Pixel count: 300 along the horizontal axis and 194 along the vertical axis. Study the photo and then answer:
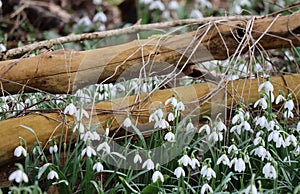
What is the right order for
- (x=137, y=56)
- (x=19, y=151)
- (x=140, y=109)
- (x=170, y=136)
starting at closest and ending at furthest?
(x=19, y=151) < (x=170, y=136) < (x=140, y=109) < (x=137, y=56)

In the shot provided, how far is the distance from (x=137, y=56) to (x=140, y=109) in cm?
42

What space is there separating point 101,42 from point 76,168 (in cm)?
272

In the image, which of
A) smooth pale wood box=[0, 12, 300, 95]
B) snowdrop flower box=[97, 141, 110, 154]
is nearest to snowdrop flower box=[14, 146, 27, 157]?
snowdrop flower box=[97, 141, 110, 154]

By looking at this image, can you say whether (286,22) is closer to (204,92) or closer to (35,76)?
(204,92)

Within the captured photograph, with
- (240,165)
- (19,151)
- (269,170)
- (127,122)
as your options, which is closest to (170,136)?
(127,122)

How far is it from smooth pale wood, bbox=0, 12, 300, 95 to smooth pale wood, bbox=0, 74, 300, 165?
0.64ft

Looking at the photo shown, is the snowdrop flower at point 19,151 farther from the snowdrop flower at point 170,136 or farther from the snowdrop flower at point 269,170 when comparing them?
the snowdrop flower at point 269,170

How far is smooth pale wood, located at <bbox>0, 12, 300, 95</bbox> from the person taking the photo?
286 centimetres

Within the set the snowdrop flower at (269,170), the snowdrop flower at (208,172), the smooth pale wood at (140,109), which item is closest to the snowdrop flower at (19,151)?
the smooth pale wood at (140,109)

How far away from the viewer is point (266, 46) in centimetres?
319

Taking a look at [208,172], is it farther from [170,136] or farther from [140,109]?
[140,109]

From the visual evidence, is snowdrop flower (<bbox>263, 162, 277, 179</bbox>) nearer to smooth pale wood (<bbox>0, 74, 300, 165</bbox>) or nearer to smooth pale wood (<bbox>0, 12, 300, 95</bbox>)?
smooth pale wood (<bbox>0, 74, 300, 165</bbox>)

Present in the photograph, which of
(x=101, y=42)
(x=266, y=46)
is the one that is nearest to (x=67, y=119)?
(x=266, y=46)

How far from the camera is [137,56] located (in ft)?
9.86
